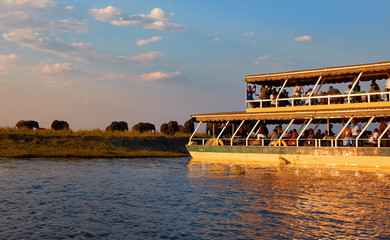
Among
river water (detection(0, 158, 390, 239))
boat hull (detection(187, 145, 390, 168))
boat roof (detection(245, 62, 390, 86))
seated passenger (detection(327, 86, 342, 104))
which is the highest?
boat roof (detection(245, 62, 390, 86))

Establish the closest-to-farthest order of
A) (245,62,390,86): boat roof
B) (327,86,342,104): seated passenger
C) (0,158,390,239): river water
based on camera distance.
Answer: (0,158,390,239): river water → (245,62,390,86): boat roof → (327,86,342,104): seated passenger

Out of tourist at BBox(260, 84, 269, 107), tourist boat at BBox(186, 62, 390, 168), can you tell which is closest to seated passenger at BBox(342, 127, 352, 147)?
tourist boat at BBox(186, 62, 390, 168)

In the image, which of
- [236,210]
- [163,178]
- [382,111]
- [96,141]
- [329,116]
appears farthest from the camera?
[96,141]

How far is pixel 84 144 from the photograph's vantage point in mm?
34875

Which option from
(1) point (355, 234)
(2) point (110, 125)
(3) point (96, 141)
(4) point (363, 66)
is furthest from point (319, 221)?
(2) point (110, 125)

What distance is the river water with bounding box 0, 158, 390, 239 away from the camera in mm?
8617

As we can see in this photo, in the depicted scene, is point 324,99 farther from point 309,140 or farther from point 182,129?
point 182,129

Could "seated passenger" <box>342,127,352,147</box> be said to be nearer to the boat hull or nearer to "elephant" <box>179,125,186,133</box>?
the boat hull

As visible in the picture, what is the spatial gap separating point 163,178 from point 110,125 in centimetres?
3308

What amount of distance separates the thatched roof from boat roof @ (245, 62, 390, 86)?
8.58 ft

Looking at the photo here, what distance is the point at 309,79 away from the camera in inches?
1098

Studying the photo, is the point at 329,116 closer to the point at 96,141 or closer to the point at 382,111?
the point at 382,111

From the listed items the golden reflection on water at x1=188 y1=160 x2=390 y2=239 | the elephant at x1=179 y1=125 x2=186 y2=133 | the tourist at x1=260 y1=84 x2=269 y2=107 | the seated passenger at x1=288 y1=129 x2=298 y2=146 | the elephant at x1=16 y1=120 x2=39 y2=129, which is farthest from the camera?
the elephant at x1=179 y1=125 x2=186 y2=133

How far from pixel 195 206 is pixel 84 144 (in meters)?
25.4
